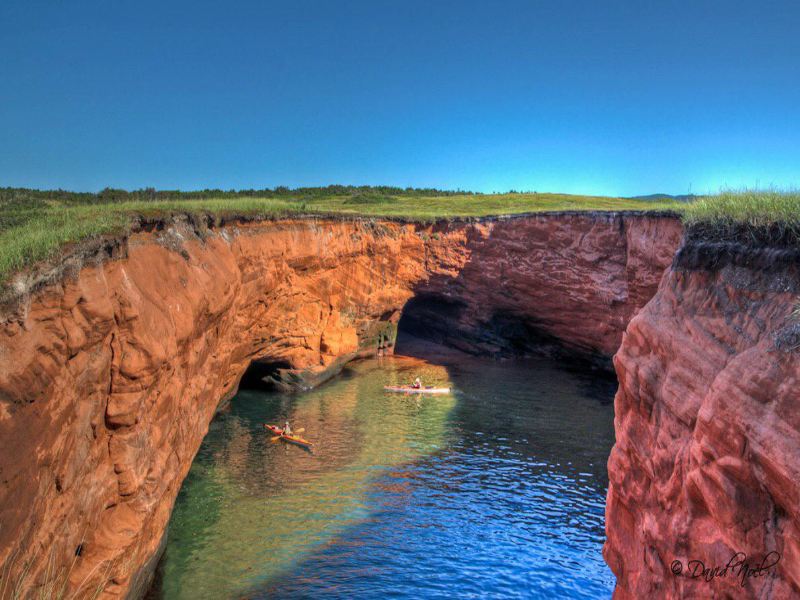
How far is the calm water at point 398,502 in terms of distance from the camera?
36.9 feet

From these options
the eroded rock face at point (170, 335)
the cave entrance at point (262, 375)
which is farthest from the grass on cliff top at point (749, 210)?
the cave entrance at point (262, 375)

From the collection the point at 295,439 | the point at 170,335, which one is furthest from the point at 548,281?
the point at 170,335

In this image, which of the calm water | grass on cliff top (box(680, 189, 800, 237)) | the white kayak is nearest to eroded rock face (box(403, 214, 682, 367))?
the calm water

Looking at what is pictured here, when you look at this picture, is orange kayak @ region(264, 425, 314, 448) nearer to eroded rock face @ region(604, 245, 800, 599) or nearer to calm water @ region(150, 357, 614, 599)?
calm water @ region(150, 357, 614, 599)

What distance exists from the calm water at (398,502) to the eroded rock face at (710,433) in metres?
4.56

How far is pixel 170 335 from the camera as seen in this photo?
396 inches

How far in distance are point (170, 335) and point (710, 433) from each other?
854 centimetres

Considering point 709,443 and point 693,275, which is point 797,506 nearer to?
point 709,443

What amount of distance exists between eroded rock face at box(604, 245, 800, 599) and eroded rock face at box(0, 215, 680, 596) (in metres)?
6.50

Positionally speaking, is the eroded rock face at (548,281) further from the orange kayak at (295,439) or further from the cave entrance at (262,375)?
the orange kayak at (295,439)

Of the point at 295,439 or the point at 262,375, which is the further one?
the point at 262,375

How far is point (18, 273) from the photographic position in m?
6.92

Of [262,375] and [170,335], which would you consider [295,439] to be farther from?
[170,335]

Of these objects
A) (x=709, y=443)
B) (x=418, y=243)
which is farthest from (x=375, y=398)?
(x=709, y=443)
